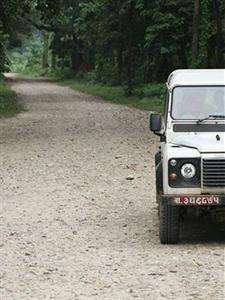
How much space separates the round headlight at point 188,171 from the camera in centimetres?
838

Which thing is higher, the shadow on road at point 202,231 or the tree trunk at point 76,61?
the shadow on road at point 202,231

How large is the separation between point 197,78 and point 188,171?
1703 mm

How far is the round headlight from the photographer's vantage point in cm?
838

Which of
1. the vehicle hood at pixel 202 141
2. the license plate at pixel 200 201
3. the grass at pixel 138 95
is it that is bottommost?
the grass at pixel 138 95

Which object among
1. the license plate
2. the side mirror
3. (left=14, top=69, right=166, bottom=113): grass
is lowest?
(left=14, top=69, right=166, bottom=113): grass

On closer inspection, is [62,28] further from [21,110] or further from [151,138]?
[151,138]

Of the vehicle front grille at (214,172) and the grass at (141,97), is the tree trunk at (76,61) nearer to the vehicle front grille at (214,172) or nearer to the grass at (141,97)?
the grass at (141,97)

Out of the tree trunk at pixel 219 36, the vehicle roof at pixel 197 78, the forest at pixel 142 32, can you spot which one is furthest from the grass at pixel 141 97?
the vehicle roof at pixel 197 78

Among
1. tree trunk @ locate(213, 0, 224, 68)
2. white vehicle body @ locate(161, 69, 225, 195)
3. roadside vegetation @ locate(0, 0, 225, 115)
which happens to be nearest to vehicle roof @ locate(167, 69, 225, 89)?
white vehicle body @ locate(161, 69, 225, 195)

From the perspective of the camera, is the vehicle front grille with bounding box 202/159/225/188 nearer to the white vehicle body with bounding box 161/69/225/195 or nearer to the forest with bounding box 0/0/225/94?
the white vehicle body with bounding box 161/69/225/195

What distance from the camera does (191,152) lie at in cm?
841

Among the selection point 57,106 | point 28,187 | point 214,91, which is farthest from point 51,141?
point 57,106

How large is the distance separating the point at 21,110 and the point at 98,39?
18142mm

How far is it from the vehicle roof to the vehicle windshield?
0.24ft
